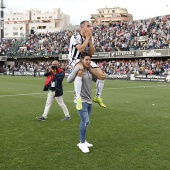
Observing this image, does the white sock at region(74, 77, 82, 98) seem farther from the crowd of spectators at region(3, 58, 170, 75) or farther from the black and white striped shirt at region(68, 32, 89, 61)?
the crowd of spectators at region(3, 58, 170, 75)

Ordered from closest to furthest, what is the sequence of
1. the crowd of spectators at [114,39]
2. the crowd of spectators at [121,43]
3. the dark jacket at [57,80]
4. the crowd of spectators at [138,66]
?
the dark jacket at [57,80] → the crowd of spectators at [138,66] → the crowd of spectators at [121,43] → the crowd of spectators at [114,39]

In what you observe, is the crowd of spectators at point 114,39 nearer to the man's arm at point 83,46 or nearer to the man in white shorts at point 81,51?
the man in white shorts at point 81,51

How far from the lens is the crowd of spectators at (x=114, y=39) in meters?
41.2

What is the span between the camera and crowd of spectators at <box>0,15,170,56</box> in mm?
41250

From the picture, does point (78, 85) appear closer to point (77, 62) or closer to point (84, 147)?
point (77, 62)

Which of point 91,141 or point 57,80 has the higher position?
point 57,80

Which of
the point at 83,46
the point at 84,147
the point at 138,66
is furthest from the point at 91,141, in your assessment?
the point at 138,66

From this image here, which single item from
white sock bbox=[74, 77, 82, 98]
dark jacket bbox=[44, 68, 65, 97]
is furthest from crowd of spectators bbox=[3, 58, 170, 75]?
white sock bbox=[74, 77, 82, 98]

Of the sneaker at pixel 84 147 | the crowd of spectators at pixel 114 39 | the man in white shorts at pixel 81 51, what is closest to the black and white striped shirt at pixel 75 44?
the man in white shorts at pixel 81 51

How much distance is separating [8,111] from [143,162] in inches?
287

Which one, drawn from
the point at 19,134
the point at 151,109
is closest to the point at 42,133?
the point at 19,134

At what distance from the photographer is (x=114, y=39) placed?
46.8 meters

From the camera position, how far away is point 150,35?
42.3 metres

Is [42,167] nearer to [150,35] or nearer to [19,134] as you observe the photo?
[19,134]
